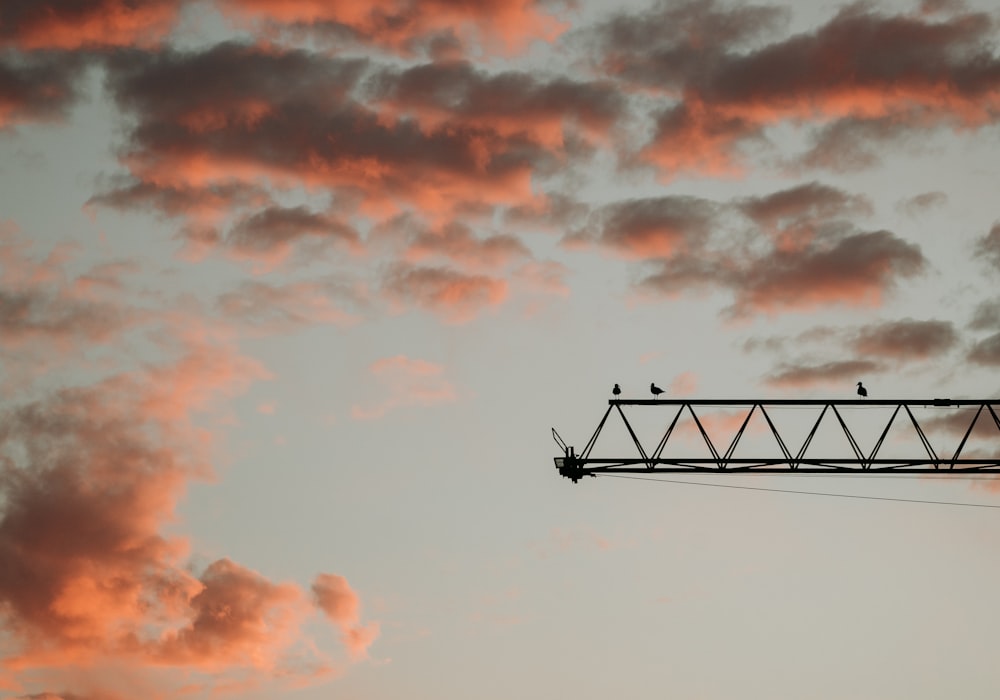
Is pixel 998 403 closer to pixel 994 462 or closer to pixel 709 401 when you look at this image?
pixel 994 462

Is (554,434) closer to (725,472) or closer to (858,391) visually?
(725,472)

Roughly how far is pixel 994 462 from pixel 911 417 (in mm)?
3661

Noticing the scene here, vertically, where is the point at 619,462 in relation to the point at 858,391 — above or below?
below

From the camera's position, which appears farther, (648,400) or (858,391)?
(858,391)

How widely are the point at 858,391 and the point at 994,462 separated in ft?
17.5

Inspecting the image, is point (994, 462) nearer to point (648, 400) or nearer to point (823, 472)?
point (823, 472)

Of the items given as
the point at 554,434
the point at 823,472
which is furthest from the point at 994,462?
the point at 554,434

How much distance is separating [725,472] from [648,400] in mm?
3590

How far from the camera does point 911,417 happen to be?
59062mm

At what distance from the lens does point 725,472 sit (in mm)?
59812

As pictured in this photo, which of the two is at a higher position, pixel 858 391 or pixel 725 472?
pixel 858 391

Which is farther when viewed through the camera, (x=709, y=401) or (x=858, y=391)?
(x=858, y=391)

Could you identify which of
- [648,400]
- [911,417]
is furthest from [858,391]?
[648,400]

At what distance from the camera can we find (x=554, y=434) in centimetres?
6094
